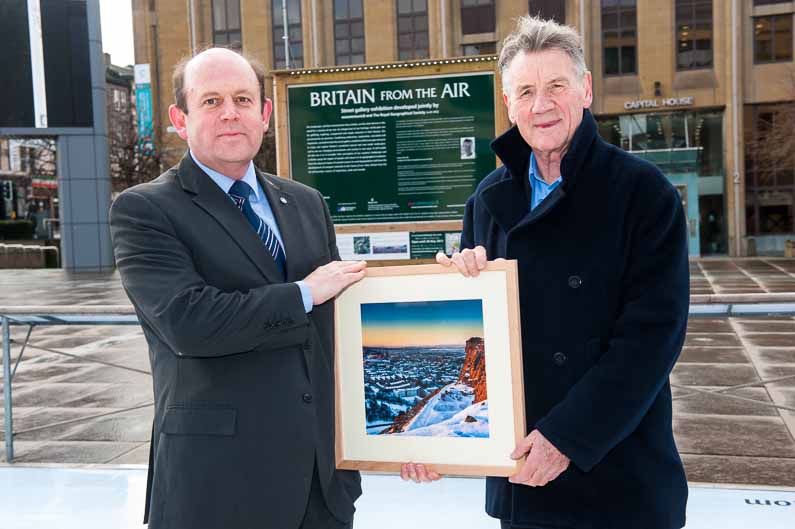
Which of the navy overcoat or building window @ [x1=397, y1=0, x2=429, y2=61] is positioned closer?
the navy overcoat

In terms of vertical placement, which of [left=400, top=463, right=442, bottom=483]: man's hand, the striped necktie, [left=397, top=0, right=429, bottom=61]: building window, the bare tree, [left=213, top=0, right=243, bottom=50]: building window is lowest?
[left=400, top=463, right=442, bottom=483]: man's hand

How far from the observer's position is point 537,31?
7.72ft

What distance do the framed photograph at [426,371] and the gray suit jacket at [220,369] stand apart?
0.17 metres

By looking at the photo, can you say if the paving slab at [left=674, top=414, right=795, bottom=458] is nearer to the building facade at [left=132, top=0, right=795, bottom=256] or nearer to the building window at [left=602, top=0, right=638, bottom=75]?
the building facade at [left=132, top=0, right=795, bottom=256]

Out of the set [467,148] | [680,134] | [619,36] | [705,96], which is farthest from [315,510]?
[619,36]

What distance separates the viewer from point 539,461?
226 cm

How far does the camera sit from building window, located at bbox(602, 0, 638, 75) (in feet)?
118

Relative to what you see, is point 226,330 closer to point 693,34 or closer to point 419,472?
point 419,472

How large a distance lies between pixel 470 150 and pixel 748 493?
11.1 ft

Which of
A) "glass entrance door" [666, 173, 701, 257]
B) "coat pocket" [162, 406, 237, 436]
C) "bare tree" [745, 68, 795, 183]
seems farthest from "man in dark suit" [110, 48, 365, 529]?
"glass entrance door" [666, 173, 701, 257]

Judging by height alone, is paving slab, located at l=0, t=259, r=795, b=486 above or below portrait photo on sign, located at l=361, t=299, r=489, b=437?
below

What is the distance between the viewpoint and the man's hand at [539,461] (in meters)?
2.24

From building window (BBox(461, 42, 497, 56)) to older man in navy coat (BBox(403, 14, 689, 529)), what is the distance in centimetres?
3816

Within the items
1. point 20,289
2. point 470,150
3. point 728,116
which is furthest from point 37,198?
point 470,150
